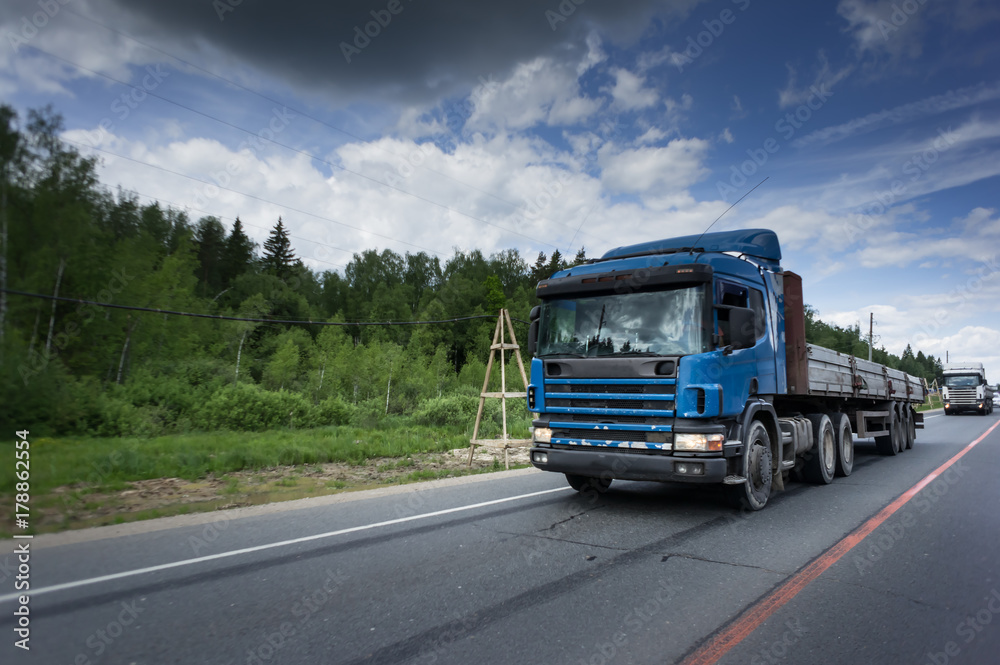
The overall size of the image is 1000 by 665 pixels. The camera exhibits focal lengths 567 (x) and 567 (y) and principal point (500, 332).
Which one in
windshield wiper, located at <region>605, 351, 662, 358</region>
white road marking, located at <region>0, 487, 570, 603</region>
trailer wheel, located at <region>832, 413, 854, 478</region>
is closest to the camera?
white road marking, located at <region>0, 487, 570, 603</region>

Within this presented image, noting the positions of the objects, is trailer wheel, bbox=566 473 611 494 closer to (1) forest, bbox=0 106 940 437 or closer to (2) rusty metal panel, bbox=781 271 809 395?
(2) rusty metal panel, bbox=781 271 809 395

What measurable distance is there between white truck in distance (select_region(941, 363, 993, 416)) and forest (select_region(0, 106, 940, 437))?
1618 centimetres

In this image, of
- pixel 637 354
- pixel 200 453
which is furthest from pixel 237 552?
pixel 200 453

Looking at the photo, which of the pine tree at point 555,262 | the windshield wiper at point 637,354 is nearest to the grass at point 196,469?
the windshield wiper at point 637,354

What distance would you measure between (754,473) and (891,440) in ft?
32.5

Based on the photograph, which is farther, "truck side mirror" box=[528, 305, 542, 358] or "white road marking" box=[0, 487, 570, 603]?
"truck side mirror" box=[528, 305, 542, 358]

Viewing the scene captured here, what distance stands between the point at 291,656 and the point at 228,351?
4807cm

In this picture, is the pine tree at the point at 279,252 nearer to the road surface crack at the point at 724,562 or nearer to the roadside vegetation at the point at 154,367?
the roadside vegetation at the point at 154,367

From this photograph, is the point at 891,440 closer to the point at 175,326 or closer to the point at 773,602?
the point at 773,602

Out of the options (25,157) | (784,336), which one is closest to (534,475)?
(784,336)

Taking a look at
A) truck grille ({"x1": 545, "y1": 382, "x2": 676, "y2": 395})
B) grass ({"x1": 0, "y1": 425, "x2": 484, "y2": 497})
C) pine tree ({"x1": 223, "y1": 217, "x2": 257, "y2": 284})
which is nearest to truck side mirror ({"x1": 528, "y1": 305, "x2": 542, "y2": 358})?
truck grille ({"x1": 545, "y1": 382, "x2": 676, "y2": 395})

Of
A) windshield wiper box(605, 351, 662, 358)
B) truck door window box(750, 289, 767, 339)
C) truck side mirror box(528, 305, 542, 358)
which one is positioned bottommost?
windshield wiper box(605, 351, 662, 358)

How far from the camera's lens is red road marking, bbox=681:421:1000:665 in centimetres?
321

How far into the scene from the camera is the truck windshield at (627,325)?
6.42 m
